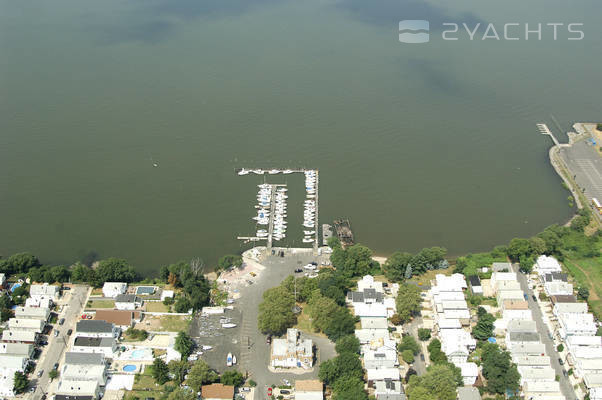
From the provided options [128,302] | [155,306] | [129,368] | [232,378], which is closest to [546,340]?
[232,378]

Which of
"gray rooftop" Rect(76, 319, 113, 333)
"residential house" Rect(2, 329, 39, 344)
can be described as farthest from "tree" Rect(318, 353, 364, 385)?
"residential house" Rect(2, 329, 39, 344)

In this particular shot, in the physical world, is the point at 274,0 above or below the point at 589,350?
above

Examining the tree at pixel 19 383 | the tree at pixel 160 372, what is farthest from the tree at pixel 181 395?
the tree at pixel 19 383

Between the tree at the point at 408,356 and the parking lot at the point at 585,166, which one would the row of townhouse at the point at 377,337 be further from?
the parking lot at the point at 585,166

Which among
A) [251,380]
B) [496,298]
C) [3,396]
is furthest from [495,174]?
[3,396]

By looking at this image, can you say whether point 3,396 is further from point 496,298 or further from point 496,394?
point 496,298

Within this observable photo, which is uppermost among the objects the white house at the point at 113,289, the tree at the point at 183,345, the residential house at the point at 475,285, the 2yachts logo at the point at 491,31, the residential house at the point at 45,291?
the 2yachts logo at the point at 491,31
